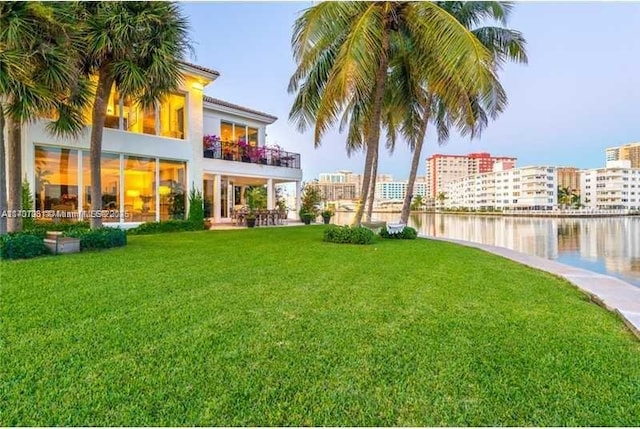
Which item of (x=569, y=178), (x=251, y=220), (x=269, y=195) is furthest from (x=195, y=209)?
(x=569, y=178)

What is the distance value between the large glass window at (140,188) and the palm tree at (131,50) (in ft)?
12.8

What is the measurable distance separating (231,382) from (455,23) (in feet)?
30.8

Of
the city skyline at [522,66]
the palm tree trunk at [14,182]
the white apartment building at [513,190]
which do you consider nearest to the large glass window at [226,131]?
the city skyline at [522,66]

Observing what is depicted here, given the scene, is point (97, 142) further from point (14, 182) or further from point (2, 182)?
point (2, 182)

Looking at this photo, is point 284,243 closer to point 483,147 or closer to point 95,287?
point 95,287

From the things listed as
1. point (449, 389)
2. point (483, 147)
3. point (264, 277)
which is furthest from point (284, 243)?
point (483, 147)

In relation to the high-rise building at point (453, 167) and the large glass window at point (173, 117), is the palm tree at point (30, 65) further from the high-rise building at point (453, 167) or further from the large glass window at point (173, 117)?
the high-rise building at point (453, 167)

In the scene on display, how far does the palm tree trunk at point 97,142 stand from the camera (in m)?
9.07

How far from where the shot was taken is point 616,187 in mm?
85438

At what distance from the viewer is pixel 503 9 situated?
1235cm

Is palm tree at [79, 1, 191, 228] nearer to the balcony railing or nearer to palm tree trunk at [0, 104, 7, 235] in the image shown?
palm tree trunk at [0, 104, 7, 235]

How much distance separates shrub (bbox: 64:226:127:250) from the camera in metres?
8.23

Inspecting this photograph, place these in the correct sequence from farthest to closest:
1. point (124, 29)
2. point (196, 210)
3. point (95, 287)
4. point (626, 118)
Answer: point (626, 118) → point (196, 210) → point (124, 29) → point (95, 287)

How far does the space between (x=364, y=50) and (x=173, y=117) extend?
945 cm
